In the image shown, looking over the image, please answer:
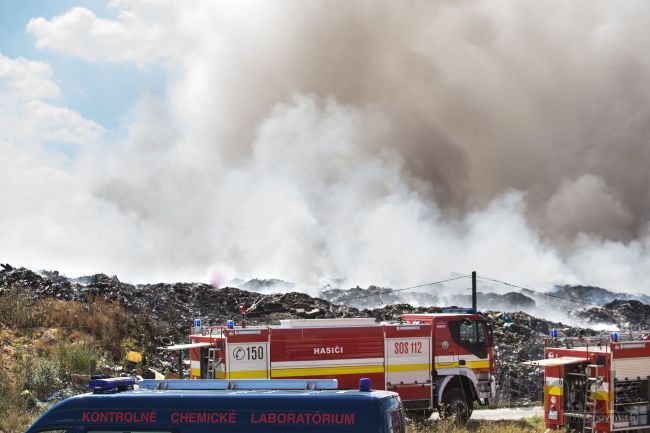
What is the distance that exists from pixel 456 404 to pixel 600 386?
4.06 meters

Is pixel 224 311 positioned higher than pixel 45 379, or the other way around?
pixel 224 311

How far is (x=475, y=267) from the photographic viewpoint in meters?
52.6

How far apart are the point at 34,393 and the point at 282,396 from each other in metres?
12.1

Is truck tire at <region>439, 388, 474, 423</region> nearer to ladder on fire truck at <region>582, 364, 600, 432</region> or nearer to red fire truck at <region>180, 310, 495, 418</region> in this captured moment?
red fire truck at <region>180, 310, 495, 418</region>

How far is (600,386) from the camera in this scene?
12844 millimetres

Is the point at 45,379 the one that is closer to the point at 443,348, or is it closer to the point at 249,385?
the point at 443,348

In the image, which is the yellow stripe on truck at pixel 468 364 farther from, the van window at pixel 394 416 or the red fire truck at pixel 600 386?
the van window at pixel 394 416

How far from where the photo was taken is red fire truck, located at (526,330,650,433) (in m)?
12.8

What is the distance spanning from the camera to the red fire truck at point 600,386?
1283 cm

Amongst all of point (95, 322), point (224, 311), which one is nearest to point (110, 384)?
point (95, 322)

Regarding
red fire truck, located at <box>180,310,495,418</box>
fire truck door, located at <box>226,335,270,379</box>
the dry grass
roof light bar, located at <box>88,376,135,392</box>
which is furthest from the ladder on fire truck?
the dry grass

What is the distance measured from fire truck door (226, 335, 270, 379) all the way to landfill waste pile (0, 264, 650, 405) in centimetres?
719

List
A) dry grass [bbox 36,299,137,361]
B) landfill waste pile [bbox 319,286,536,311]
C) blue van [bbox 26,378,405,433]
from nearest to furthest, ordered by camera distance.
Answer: blue van [bbox 26,378,405,433] < dry grass [bbox 36,299,137,361] < landfill waste pile [bbox 319,286,536,311]

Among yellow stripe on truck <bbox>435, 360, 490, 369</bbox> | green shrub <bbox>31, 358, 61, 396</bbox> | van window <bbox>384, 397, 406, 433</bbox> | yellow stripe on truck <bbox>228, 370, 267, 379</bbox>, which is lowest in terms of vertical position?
green shrub <bbox>31, 358, 61, 396</bbox>
